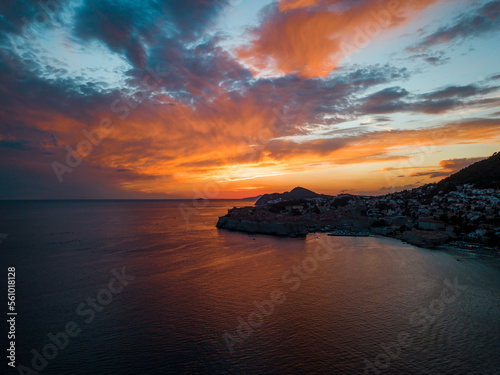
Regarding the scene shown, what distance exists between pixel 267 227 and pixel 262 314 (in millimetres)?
42929

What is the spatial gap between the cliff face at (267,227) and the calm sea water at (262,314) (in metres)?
23.0

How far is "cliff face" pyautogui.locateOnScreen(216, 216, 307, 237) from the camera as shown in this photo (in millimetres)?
57688

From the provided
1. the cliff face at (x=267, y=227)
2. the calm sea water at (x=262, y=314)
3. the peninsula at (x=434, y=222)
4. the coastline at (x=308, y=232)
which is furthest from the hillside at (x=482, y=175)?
the calm sea water at (x=262, y=314)

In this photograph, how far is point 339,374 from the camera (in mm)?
12023

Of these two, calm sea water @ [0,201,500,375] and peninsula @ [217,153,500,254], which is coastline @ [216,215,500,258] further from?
calm sea water @ [0,201,500,375]

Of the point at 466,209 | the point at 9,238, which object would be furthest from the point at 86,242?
the point at 466,209

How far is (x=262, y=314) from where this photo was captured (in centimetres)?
1794

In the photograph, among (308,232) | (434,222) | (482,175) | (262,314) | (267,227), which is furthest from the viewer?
(482,175)

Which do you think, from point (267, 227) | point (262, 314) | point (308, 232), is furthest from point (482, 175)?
point (262, 314)

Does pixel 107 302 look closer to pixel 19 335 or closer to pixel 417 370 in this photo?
pixel 19 335

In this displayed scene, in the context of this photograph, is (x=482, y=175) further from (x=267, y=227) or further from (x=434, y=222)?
(x=267, y=227)

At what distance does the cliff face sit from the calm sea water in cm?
2299

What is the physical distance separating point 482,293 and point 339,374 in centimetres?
1773

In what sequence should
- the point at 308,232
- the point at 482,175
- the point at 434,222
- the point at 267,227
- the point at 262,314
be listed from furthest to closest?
the point at 482,175
the point at 308,232
the point at 267,227
the point at 434,222
the point at 262,314
